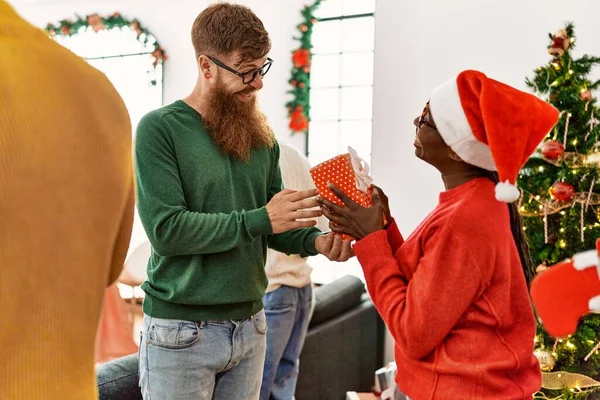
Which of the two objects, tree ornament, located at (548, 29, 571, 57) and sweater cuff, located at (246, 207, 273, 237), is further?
tree ornament, located at (548, 29, 571, 57)

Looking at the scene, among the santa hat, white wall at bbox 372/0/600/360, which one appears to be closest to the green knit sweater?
the santa hat

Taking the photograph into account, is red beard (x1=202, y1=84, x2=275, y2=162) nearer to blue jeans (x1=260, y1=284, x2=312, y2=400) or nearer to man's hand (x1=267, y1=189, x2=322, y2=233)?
man's hand (x1=267, y1=189, x2=322, y2=233)

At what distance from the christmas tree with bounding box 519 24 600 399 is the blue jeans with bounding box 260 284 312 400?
1.19 metres

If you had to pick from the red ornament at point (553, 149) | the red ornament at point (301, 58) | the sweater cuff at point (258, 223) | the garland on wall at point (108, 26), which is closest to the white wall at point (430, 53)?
the red ornament at point (301, 58)

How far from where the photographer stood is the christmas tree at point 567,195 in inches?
120

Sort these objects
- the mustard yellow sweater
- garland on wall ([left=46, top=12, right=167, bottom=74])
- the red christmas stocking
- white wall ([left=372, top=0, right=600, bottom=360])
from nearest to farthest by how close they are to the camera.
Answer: the mustard yellow sweater → the red christmas stocking → white wall ([left=372, top=0, right=600, bottom=360]) → garland on wall ([left=46, top=12, right=167, bottom=74])

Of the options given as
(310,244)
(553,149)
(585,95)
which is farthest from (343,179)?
(585,95)

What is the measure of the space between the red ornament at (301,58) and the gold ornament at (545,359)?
148 inches

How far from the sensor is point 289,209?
1.64 metres

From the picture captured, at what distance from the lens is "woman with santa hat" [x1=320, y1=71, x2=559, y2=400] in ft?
4.56

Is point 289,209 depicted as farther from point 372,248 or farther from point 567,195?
point 567,195

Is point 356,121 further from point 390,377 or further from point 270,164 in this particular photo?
point 270,164

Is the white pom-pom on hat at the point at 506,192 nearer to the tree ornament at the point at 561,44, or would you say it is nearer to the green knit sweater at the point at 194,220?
the green knit sweater at the point at 194,220

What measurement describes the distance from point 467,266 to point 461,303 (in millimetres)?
83
